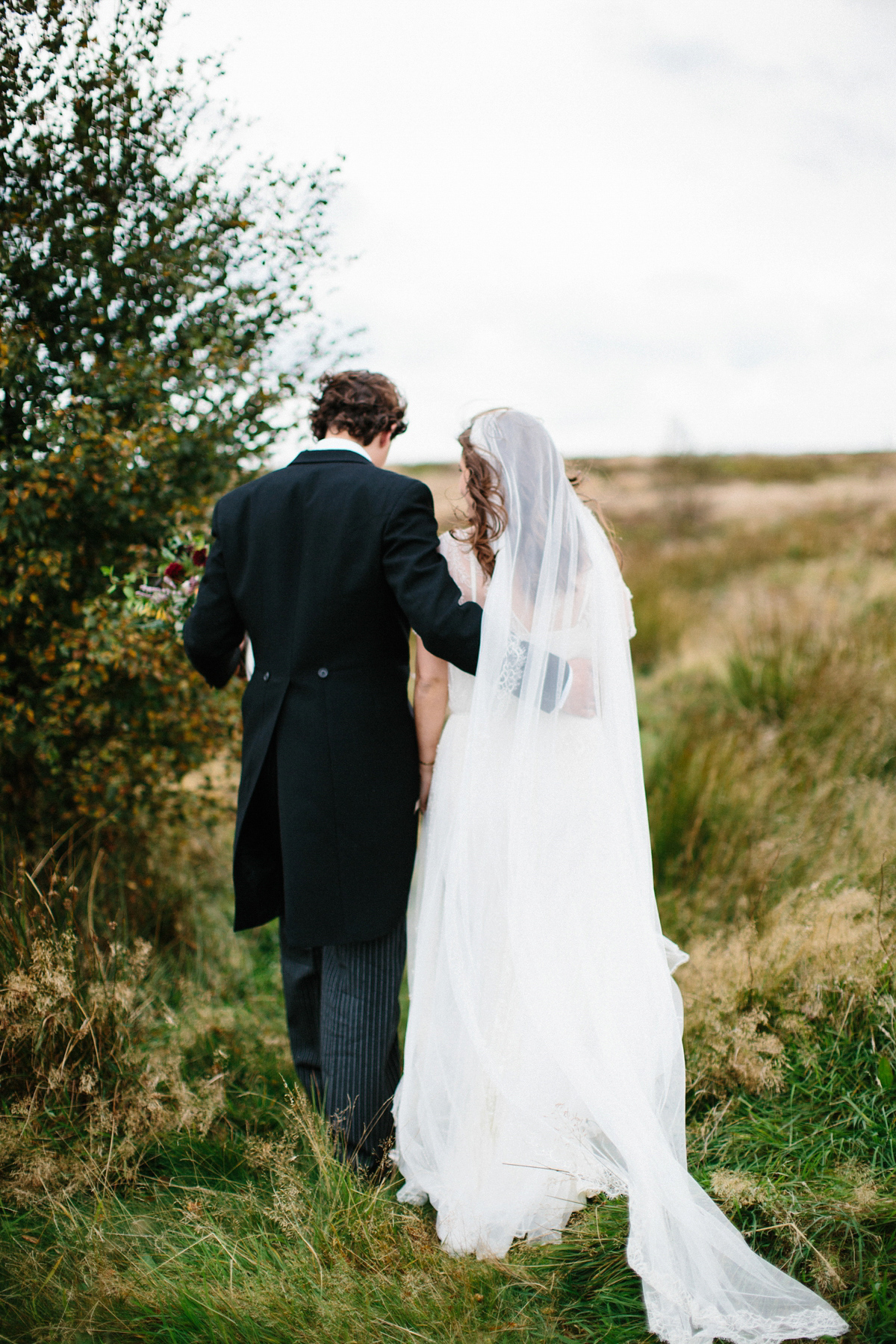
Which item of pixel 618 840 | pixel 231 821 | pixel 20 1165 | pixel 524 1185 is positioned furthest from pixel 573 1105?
pixel 231 821

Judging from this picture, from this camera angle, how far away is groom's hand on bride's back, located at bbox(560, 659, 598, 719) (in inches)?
83.2

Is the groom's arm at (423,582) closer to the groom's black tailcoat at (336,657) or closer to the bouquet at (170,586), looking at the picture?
the groom's black tailcoat at (336,657)

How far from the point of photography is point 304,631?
206cm

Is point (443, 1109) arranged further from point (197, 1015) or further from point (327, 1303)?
point (197, 1015)

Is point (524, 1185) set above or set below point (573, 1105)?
below

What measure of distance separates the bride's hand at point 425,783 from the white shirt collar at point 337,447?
0.88 metres

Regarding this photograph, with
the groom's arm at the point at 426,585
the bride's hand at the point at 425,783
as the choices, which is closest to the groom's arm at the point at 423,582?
the groom's arm at the point at 426,585

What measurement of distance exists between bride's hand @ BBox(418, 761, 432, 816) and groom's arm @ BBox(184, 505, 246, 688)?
672mm

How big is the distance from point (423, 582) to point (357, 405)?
22.2 inches

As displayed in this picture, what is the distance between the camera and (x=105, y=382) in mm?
2684

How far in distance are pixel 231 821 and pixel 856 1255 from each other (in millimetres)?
2923

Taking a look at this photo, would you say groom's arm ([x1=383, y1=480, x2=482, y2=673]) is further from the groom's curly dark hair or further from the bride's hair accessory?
the groom's curly dark hair

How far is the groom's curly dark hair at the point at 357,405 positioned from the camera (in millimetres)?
2143

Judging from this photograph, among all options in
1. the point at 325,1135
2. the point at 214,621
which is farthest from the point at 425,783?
the point at 325,1135
